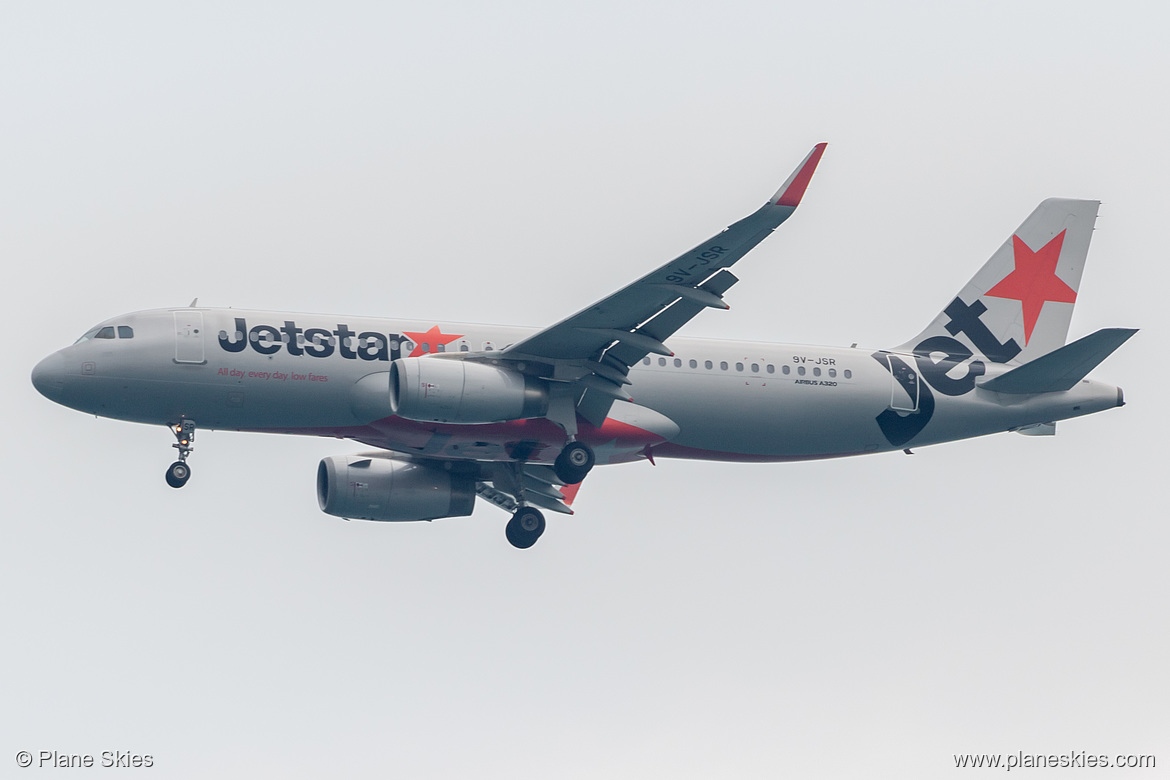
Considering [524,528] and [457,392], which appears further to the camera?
[524,528]

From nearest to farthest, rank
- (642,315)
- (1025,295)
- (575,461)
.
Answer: (642,315) → (575,461) → (1025,295)

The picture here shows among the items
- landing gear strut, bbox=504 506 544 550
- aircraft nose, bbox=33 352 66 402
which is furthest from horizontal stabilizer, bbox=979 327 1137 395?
aircraft nose, bbox=33 352 66 402

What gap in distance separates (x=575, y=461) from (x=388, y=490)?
5.83m

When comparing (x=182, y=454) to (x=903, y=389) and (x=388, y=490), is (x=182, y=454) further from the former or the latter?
(x=903, y=389)

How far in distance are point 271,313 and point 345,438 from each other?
11.1 feet

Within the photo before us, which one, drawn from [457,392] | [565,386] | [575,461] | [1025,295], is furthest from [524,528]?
[1025,295]

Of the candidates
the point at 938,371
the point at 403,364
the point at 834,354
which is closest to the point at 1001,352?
the point at 938,371

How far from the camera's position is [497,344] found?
3609cm

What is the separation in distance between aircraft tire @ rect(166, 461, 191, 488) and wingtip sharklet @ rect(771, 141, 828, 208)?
48.2ft

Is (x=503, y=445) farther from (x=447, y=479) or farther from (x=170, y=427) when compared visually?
(x=170, y=427)

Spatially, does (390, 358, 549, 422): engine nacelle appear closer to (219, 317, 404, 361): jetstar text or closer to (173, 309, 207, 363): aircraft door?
(219, 317, 404, 361): jetstar text

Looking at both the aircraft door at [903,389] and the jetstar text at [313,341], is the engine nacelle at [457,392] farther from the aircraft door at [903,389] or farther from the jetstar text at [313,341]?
the aircraft door at [903,389]

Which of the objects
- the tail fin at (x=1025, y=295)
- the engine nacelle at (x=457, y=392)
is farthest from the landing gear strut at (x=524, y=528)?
the tail fin at (x=1025, y=295)

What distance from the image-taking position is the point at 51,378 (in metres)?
34.0
